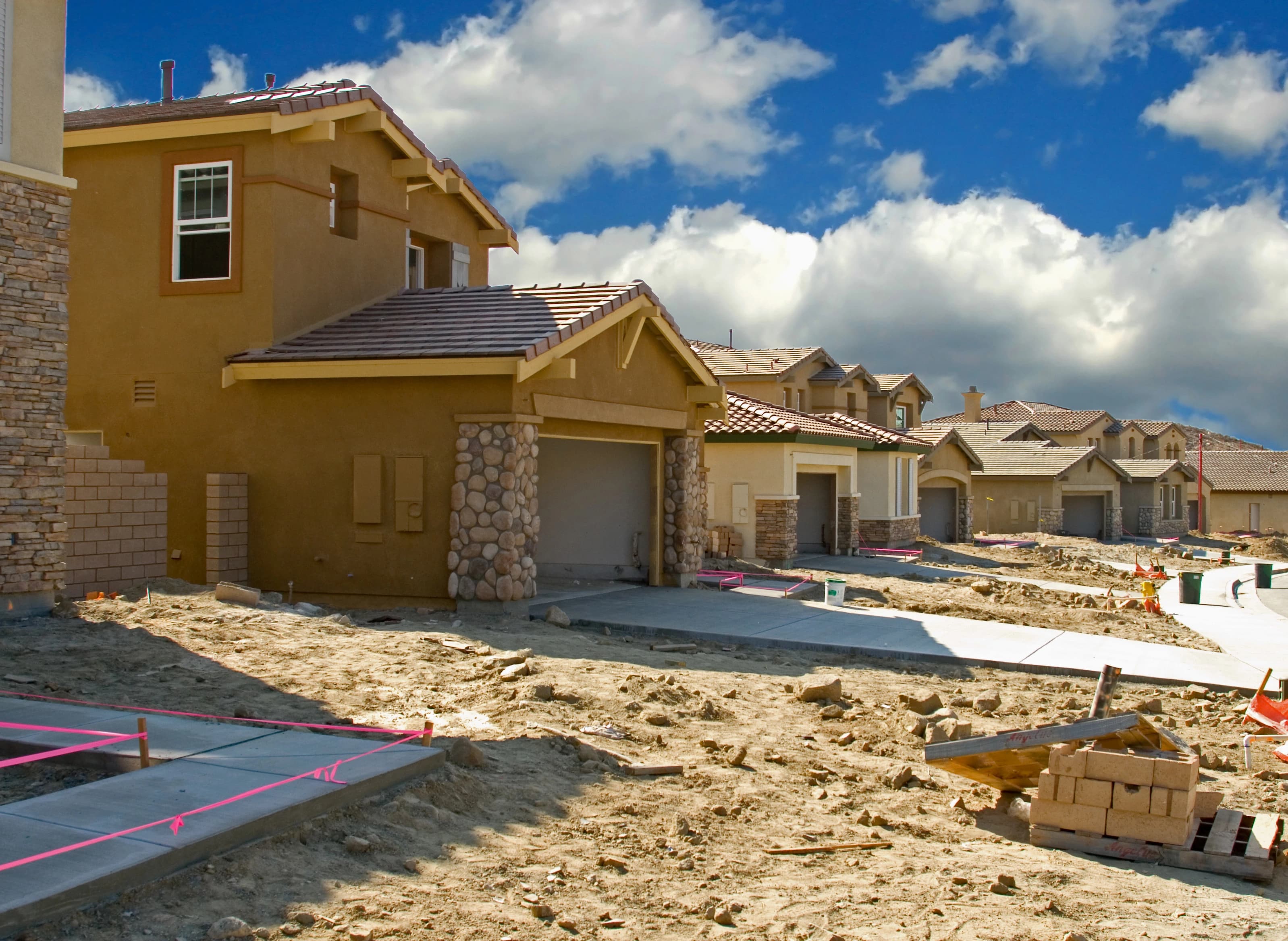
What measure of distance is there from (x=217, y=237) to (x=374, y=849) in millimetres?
13164

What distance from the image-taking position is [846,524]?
3212cm

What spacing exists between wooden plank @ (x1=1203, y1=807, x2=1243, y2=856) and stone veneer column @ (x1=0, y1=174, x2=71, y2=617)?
11.5 meters

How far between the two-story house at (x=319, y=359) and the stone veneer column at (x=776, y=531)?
8.31 m

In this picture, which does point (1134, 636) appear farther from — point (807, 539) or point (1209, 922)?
point (807, 539)

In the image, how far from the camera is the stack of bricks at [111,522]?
1407cm

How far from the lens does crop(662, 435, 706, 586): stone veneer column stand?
19.7m

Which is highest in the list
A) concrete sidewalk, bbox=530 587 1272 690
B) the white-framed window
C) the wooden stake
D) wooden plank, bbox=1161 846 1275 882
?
the white-framed window

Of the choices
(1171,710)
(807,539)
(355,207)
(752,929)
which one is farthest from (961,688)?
(807,539)

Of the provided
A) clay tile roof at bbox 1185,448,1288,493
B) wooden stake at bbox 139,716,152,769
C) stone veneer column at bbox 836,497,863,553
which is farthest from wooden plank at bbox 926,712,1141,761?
clay tile roof at bbox 1185,448,1288,493

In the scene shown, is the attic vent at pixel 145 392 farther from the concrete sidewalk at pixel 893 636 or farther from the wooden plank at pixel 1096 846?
the wooden plank at pixel 1096 846

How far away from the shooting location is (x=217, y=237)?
16922 millimetres

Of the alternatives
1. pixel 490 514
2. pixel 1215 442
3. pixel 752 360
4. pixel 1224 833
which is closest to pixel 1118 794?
pixel 1224 833

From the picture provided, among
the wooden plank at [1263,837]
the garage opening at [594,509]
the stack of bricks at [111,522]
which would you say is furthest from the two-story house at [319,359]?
the wooden plank at [1263,837]

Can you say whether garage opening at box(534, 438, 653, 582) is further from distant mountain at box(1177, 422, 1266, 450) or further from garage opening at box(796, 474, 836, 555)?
distant mountain at box(1177, 422, 1266, 450)
